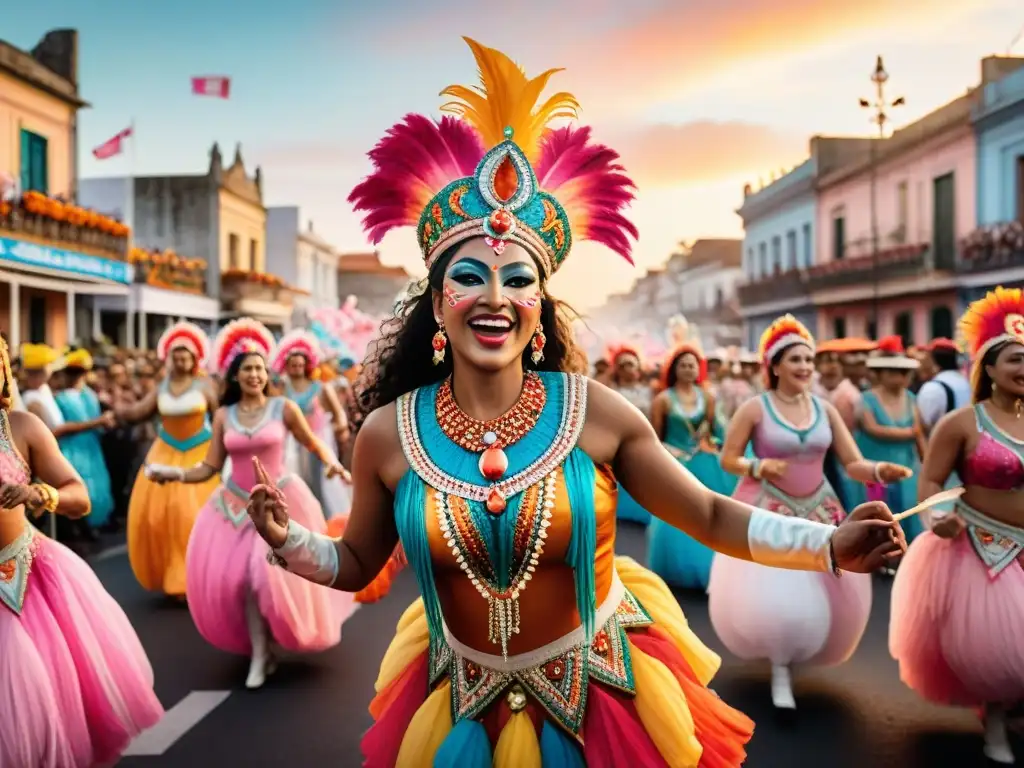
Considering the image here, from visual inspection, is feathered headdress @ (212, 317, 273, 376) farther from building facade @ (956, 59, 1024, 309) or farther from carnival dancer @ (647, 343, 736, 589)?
building facade @ (956, 59, 1024, 309)

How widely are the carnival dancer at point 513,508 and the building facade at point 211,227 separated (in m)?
33.3

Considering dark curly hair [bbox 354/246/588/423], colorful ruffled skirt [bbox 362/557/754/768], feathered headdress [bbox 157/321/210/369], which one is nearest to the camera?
colorful ruffled skirt [bbox 362/557/754/768]

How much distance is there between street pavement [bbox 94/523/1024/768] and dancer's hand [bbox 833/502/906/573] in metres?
2.64

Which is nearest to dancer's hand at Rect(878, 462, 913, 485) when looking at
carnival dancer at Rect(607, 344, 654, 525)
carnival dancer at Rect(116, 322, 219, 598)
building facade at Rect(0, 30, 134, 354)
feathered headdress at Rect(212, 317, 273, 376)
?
feathered headdress at Rect(212, 317, 273, 376)

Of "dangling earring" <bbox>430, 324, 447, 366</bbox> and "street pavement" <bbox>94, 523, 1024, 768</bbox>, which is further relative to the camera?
"street pavement" <bbox>94, 523, 1024, 768</bbox>

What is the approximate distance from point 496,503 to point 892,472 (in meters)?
2.85

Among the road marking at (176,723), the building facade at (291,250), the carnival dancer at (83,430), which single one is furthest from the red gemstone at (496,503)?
the building facade at (291,250)

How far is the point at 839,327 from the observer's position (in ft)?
103

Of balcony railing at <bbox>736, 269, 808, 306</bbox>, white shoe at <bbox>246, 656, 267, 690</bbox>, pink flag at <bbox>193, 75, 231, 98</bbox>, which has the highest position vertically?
pink flag at <bbox>193, 75, 231, 98</bbox>

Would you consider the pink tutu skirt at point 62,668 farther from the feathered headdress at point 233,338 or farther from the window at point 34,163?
the window at point 34,163

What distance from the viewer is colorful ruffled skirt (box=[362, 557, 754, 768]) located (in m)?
2.65

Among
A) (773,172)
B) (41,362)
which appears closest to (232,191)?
(773,172)

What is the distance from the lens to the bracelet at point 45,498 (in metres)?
3.84

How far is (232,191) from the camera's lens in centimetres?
4022
